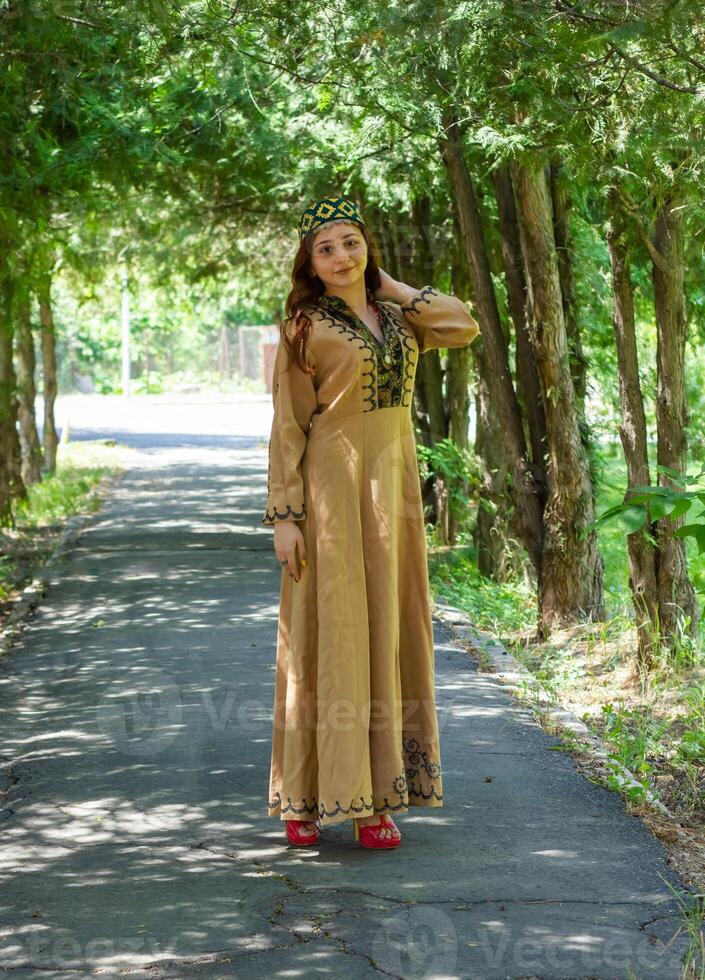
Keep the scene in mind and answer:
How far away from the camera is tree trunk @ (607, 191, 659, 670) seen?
319 inches

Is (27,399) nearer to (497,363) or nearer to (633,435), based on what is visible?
(497,363)

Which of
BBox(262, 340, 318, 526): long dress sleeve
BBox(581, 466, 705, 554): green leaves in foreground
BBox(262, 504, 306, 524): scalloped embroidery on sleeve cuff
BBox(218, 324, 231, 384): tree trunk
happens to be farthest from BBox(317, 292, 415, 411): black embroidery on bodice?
BBox(218, 324, 231, 384): tree trunk

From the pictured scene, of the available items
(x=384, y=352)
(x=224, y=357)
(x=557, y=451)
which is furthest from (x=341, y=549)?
(x=224, y=357)

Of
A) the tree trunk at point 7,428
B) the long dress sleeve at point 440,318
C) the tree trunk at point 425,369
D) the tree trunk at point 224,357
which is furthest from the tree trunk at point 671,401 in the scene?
the tree trunk at point 224,357

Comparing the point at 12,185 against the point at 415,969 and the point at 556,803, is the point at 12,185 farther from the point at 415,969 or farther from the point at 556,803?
the point at 415,969

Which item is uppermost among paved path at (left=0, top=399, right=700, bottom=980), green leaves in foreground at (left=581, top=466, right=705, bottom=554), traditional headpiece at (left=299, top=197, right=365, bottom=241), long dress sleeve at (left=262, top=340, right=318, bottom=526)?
traditional headpiece at (left=299, top=197, right=365, bottom=241)

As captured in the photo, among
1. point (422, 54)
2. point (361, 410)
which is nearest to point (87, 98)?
point (422, 54)

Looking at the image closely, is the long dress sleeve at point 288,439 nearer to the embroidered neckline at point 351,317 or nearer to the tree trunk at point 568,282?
the embroidered neckline at point 351,317

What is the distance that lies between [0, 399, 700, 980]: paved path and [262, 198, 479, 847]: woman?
304 mm

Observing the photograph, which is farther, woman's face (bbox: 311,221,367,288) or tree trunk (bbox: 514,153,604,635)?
tree trunk (bbox: 514,153,604,635)

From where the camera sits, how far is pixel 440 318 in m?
5.40

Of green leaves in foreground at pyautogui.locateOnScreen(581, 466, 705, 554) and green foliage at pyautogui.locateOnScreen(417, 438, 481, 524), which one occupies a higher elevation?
A: green leaves in foreground at pyautogui.locateOnScreen(581, 466, 705, 554)

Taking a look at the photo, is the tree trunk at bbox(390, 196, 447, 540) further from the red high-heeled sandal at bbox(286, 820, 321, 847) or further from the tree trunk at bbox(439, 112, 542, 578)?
the red high-heeled sandal at bbox(286, 820, 321, 847)

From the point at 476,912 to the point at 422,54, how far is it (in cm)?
517
